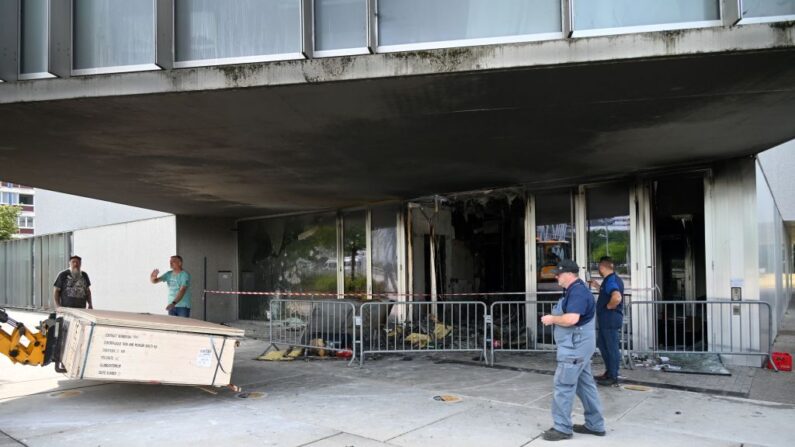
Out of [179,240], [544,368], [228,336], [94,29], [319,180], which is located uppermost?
[94,29]

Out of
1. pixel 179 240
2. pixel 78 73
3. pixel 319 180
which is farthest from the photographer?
pixel 179 240

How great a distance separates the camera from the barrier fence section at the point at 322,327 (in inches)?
368

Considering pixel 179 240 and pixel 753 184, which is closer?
pixel 753 184

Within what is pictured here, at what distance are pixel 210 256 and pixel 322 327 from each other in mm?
6836

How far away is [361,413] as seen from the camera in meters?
5.94

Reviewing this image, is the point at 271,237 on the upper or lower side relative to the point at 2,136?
lower

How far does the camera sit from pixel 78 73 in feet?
19.0

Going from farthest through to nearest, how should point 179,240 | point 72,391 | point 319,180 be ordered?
point 179,240 → point 319,180 → point 72,391

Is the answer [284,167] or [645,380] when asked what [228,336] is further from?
[645,380]

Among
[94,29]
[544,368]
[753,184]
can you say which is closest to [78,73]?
[94,29]

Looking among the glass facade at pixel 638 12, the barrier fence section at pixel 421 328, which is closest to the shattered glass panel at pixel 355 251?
the barrier fence section at pixel 421 328

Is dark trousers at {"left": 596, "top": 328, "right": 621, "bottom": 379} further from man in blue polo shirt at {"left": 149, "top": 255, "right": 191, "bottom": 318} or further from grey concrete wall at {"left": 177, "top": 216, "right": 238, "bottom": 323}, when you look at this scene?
grey concrete wall at {"left": 177, "top": 216, "right": 238, "bottom": 323}

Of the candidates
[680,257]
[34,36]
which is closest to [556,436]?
[34,36]

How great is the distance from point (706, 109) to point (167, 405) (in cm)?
670
